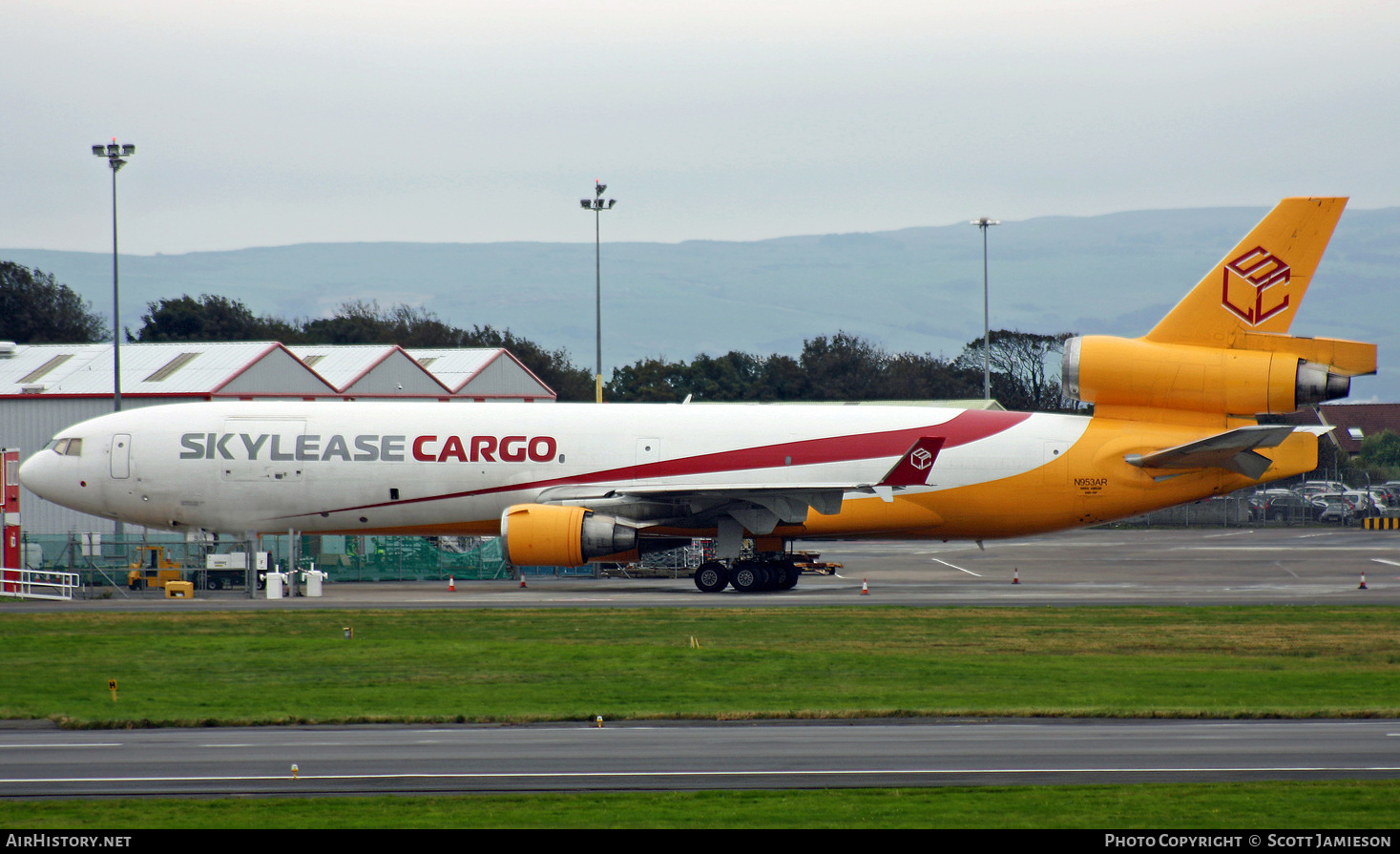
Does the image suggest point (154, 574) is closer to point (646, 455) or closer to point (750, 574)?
point (646, 455)

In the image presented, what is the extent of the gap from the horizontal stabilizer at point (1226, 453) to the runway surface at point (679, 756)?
17.9m

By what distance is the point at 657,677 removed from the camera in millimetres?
20531

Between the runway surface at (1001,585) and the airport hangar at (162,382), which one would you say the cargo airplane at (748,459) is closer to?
the runway surface at (1001,585)

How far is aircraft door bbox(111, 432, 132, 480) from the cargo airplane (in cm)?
6

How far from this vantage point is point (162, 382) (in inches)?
2101

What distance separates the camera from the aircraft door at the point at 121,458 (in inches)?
1437

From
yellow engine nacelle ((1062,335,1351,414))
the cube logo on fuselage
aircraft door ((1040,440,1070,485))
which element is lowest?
aircraft door ((1040,440,1070,485))

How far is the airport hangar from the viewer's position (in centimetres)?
5172

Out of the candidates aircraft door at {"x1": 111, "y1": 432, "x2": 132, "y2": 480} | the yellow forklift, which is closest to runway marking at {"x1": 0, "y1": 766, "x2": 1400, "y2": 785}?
aircraft door at {"x1": 111, "y1": 432, "x2": 132, "y2": 480}

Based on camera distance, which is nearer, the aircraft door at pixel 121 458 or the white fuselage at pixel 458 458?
the white fuselage at pixel 458 458

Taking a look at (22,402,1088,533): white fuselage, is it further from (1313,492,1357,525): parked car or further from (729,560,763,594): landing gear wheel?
(1313,492,1357,525): parked car

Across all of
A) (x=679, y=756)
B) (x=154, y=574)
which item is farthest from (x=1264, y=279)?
(x=154, y=574)

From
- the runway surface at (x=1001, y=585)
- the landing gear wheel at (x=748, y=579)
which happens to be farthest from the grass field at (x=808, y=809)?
the landing gear wheel at (x=748, y=579)

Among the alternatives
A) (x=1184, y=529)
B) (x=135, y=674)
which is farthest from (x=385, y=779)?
(x=1184, y=529)
